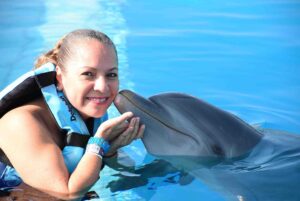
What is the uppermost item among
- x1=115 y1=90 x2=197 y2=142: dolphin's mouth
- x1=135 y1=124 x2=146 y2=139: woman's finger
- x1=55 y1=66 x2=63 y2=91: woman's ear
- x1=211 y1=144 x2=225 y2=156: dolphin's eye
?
x1=55 y1=66 x2=63 y2=91: woman's ear

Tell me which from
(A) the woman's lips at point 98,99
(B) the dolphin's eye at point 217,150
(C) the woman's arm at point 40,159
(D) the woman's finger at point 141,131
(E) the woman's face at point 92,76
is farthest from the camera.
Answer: (B) the dolphin's eye at point 217,150

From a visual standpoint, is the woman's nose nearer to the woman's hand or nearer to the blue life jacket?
the woman's hand

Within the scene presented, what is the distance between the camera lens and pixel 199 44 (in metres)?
10.3

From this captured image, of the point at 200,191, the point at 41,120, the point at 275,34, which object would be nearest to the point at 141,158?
the point at 200,191

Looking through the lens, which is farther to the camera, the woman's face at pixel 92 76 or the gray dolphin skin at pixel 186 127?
the gray dolphin skin at pixel 186 127

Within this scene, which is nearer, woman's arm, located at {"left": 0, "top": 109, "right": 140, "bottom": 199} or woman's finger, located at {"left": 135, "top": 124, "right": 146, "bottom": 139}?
woman's arm, located at {"left": 0, "top": 109, "right": 140, "bottom": 199}

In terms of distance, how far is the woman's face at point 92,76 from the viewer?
3.93m

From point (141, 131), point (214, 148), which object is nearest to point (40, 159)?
point (141, 131)

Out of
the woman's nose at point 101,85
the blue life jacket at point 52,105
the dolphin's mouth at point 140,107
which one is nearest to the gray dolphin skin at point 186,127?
the dolphin's mouth at point 140,107

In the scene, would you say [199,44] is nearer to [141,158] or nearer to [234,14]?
[234,14]

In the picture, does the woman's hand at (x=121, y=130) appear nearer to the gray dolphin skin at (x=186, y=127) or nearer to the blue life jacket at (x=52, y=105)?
the gray dolphin skin at (x=186, y=127)

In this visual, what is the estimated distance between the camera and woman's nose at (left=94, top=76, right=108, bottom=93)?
156 inches

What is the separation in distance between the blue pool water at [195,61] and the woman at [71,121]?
565 millimetres

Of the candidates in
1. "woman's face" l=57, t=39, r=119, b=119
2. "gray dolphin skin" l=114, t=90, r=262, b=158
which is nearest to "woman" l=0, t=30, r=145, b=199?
"woman's face" l=57, t=39, r=119, b=119
